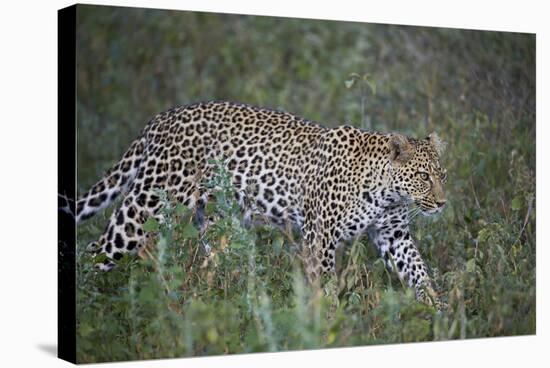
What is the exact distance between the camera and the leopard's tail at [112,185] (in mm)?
9766

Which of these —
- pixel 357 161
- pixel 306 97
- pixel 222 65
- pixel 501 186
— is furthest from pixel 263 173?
pixel 222 65

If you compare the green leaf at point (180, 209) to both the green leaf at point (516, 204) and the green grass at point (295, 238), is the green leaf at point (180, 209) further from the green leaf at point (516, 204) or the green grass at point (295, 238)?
the green leaf at point (516, 204)

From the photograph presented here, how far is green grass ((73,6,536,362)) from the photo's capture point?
845 cm

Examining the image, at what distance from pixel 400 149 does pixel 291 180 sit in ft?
3.67

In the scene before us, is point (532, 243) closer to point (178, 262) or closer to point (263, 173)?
point (263, 173)

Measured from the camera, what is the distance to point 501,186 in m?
10.8

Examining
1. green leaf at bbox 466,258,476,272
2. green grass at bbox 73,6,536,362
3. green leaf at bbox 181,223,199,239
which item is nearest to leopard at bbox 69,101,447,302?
green grass at bbox 73,6,536,362

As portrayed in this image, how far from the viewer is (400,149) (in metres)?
9.41

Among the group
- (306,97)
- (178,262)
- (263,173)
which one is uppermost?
(306,97)

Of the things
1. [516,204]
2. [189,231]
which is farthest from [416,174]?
[189,231]

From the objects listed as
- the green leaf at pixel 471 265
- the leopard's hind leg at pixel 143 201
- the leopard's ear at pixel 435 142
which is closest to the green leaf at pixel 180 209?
the leopard's hind leg at pixel 143 201

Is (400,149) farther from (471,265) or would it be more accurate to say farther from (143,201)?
(143,201)

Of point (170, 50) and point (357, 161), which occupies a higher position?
point (170, 50)

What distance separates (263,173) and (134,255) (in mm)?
1468
